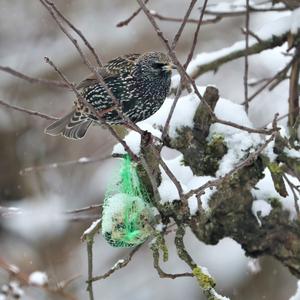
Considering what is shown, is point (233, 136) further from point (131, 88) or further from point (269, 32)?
point (269, 32)

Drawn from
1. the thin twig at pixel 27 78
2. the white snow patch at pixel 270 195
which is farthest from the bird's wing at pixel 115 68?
the thin twig at pixel 27 78

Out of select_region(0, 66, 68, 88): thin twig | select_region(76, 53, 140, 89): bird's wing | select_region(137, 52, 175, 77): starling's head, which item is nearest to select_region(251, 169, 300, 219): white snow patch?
select_region(137, 52, 175, 77): starling's head

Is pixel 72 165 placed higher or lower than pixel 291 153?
higher

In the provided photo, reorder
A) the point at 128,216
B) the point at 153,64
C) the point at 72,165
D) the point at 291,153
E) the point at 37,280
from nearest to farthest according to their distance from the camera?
1. the point at 128,216
2. the point at 37,280
3. the point at 291,153
4. the point at 153,64
5. the point at 72,165

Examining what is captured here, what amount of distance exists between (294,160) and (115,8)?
6.67m

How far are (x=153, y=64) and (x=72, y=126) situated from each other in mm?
569

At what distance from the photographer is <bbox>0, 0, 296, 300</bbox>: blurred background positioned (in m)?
7.96

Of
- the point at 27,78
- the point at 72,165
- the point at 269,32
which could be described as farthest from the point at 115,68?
the point at 72,165

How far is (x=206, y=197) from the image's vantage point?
3643 millimetres

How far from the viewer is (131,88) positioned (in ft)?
13.7

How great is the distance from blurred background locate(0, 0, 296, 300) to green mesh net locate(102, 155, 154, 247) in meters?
3.92

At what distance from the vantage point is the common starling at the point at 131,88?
4.09 m

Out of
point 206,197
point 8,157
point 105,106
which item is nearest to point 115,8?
point 8,157

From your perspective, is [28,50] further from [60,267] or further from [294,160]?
[294,160]
